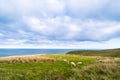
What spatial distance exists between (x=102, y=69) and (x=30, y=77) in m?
7.24

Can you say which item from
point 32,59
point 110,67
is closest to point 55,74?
point 110,67

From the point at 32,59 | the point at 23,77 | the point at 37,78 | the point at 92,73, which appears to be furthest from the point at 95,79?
the point at 32,59

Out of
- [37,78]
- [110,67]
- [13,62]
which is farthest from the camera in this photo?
[13,62]

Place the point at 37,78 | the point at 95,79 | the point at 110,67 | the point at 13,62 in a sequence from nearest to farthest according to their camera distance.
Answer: the point at 95,79 < the point at 37,78 < the point at 110,67 < the point at 13,62

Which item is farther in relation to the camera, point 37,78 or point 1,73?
point 1,73

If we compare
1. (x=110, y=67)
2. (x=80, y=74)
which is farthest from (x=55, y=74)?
(x=110, y=67)

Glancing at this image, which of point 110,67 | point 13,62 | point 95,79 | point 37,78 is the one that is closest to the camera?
point 95,79

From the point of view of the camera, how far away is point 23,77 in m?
20.2

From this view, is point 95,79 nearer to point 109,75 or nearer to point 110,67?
point 109,75

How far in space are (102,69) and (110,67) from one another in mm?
1129

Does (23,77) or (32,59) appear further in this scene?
(32,59)

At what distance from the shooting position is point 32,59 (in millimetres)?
32750

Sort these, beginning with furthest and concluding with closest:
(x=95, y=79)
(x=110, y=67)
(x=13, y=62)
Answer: (x=13, y=62), (x=110, y=67), (x=95, y=79)

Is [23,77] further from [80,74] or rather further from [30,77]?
[80,74]
